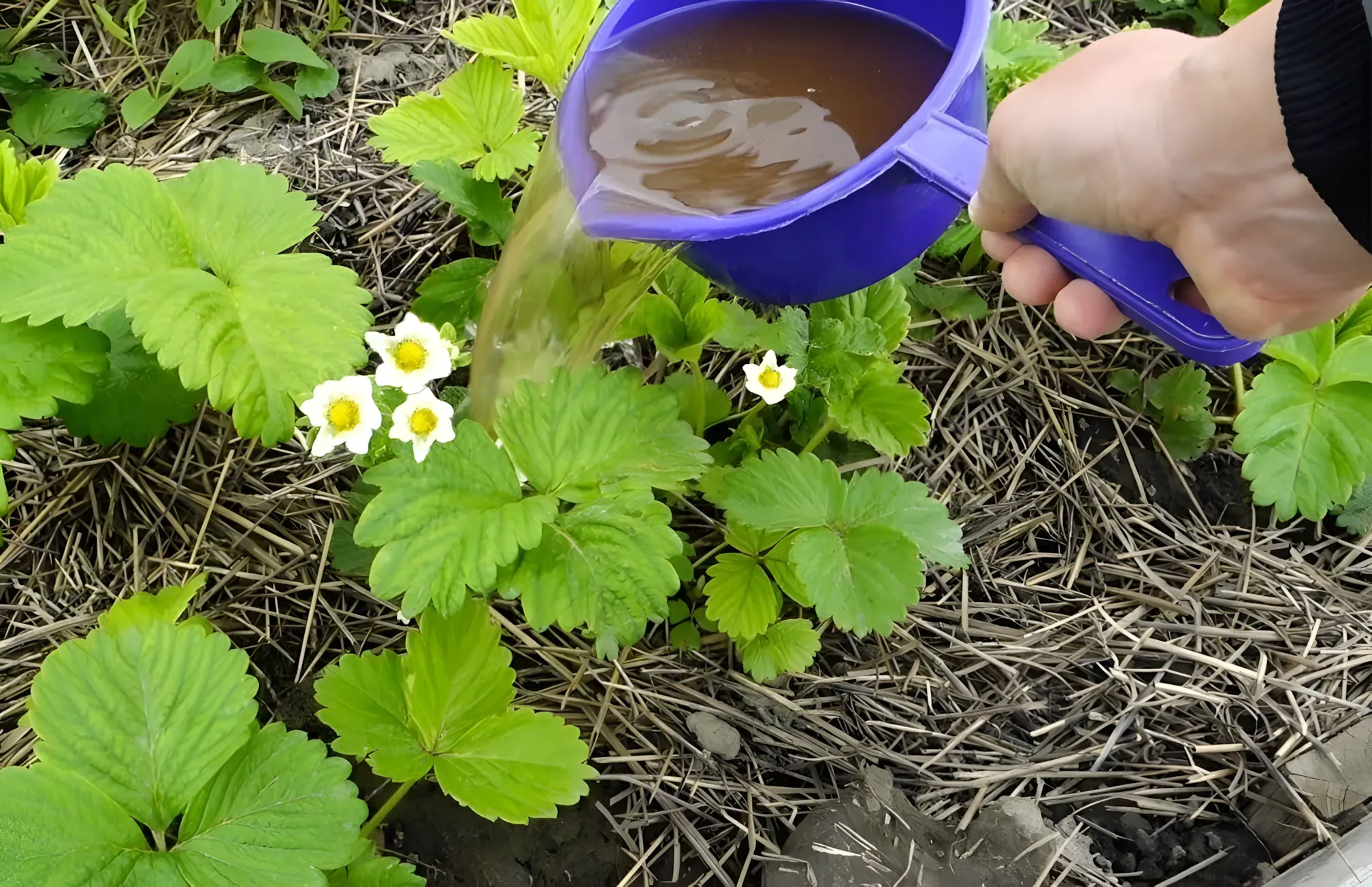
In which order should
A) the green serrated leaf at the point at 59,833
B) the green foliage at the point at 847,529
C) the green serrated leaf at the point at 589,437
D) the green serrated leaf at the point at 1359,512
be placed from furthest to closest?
the green serrated leaf at the point at 1359,512 < the green foliage at the point at 847,529 < the green serrated leaf at the point at 589,437 < the green serrated leaf at the point at 59,833

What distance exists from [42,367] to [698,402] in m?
0.95

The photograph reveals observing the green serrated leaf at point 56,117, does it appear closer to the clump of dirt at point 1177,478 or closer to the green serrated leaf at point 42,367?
the green serrated leaf at point 42,367

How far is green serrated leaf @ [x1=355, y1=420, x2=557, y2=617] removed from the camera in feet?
3.50

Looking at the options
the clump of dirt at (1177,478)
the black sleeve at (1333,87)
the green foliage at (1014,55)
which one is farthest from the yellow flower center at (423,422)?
the clump of dirt at (1177,478)

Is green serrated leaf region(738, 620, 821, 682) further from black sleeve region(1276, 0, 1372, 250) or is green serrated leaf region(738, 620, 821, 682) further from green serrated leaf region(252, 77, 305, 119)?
green serrated leaf region(252, 77, 305, 119)

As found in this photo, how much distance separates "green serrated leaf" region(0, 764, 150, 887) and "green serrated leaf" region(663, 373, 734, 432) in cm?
97

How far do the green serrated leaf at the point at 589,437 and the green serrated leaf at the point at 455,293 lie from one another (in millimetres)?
492

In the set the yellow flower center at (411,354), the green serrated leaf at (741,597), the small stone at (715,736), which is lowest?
the small stone at (715,736)

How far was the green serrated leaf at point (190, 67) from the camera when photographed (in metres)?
1.95

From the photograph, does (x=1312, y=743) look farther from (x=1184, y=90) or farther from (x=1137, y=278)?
(x=1184, y=90)

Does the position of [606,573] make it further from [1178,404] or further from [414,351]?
[1178,404]

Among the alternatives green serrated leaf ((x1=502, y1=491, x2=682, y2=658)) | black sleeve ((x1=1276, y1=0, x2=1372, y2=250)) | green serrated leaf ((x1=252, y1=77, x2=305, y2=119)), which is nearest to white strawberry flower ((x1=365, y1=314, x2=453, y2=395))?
green serrated leaf ((x1=502, y1=491, x2=682, y2=658))

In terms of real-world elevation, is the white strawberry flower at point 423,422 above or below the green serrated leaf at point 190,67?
below

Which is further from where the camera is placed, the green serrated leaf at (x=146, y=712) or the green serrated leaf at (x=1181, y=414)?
the green serrated leaf at (x=1181, y=414)
